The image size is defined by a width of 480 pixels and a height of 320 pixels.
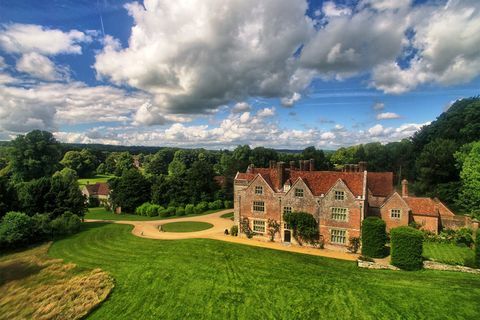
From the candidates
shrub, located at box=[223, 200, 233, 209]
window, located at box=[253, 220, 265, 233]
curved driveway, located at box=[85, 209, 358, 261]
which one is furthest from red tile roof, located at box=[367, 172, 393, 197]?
shrub, located at box=[223, 200, 233, 209]

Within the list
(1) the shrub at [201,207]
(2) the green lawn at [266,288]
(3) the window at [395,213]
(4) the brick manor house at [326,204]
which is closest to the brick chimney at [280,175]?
(4) the brick manor house at [326,204]

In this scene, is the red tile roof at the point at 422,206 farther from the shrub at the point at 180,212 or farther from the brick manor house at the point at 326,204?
the shrub at the point at 180,212

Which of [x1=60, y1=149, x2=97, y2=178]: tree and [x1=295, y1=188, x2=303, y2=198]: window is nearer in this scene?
[x1=295, y1=188, x2=303, y2=198]: window

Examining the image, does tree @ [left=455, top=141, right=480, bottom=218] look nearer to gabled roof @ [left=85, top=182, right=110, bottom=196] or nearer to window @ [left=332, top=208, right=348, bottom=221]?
window @ [left=332, top=208, right=348, bottom=221]

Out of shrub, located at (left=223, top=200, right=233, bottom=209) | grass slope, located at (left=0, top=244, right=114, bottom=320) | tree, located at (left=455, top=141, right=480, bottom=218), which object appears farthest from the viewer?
shrub, located at (left=223, top=200, right=233, bottom=209)

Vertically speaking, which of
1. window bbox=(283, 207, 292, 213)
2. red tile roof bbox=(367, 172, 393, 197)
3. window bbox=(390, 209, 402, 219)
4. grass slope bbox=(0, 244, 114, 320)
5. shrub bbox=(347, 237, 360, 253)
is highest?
red tile roof bbox=(367, 172, 393, 197)

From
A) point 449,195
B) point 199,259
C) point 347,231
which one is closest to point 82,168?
point 199,259
